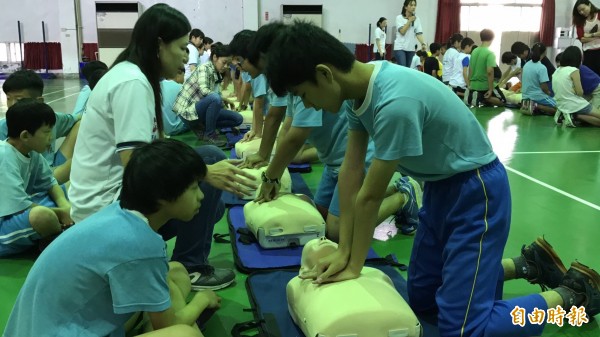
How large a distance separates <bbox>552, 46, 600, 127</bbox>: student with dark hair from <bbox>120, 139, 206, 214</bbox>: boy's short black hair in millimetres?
6478

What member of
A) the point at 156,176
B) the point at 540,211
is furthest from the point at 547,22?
the point at 156,176

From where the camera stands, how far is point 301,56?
1521 millimetres

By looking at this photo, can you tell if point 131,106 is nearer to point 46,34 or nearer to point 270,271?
point 270,271

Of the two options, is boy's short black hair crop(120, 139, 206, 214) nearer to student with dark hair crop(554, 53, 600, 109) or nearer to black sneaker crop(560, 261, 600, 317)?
black sneaker crop(560, 261, 600, 317)

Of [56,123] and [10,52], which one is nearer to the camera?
[56,123]

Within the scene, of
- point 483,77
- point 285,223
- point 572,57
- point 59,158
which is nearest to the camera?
point 285,223

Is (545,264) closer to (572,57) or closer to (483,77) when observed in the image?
(572,57)

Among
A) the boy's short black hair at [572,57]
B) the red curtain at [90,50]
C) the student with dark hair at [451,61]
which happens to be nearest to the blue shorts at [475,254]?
the boy's short black hair at [572,57]

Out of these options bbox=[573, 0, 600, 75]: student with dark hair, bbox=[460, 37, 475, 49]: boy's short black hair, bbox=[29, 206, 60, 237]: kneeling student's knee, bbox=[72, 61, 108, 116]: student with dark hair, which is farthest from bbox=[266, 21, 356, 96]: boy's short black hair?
bbox=[460, 37, 475, 49]: boy's short black hair

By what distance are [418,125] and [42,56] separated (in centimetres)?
1594

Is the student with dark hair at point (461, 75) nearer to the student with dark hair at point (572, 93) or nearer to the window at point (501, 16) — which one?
the student with dark hair at point (572, 93)

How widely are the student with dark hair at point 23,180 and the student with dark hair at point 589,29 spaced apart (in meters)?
7.04

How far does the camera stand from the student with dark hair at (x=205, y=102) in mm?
5609

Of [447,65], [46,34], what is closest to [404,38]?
[447,65]
